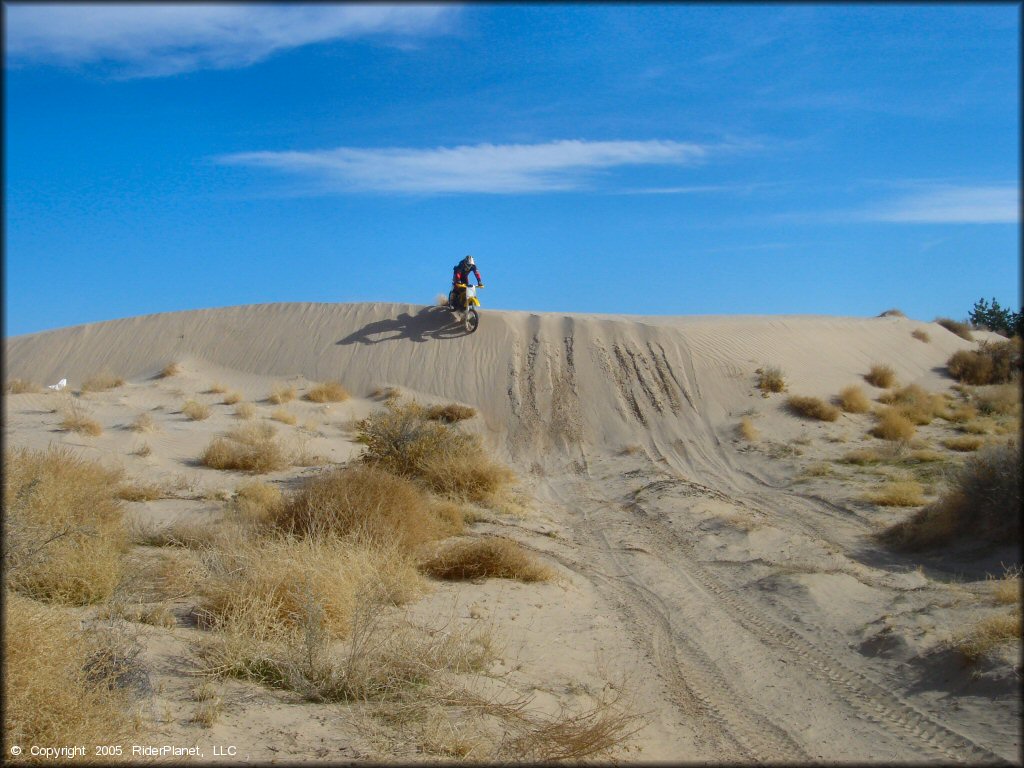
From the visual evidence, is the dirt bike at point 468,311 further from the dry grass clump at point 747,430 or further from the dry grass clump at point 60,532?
the dry grass clump at point 60,532

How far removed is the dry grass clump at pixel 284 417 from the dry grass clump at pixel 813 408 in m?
13.2

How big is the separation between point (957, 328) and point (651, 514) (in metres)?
27.4

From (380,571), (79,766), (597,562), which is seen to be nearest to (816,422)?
(597,562)

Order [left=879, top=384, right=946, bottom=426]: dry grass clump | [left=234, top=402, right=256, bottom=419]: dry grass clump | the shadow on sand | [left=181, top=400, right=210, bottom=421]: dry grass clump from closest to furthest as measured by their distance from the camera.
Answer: [left=879, top=384, right=946, bottom=426]: dry grass clump < [left=181, top=400, right=210, bottom=421]: dry grass clump < [left=234, top=402, right=256, bottom=419]: dry grass clump < the shadow on sand

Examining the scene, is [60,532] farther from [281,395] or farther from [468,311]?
[468,311]

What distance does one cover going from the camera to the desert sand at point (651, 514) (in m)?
5.47

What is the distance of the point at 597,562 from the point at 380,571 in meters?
3.52

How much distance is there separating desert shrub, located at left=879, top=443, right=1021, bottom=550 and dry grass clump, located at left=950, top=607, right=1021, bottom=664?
346 cm

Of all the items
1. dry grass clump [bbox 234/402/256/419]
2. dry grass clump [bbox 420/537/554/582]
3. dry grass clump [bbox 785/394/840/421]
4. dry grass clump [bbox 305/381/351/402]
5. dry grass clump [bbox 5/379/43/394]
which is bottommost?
dry grass clump [bbox 420/537/554/582]

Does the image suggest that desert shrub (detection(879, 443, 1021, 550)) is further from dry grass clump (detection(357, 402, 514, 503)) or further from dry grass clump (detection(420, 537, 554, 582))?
dry grass clump (detection(357, 402, 514, 503))

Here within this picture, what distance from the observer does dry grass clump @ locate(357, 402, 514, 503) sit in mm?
13516

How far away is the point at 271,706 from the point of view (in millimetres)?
5168

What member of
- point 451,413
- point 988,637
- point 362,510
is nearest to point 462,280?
point 451,413

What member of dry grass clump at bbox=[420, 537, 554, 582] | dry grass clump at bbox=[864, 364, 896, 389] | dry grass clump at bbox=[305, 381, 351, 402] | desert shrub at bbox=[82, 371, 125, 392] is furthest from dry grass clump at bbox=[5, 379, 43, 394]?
dry grass clump at bbox=[864, 364, 896, 389]
